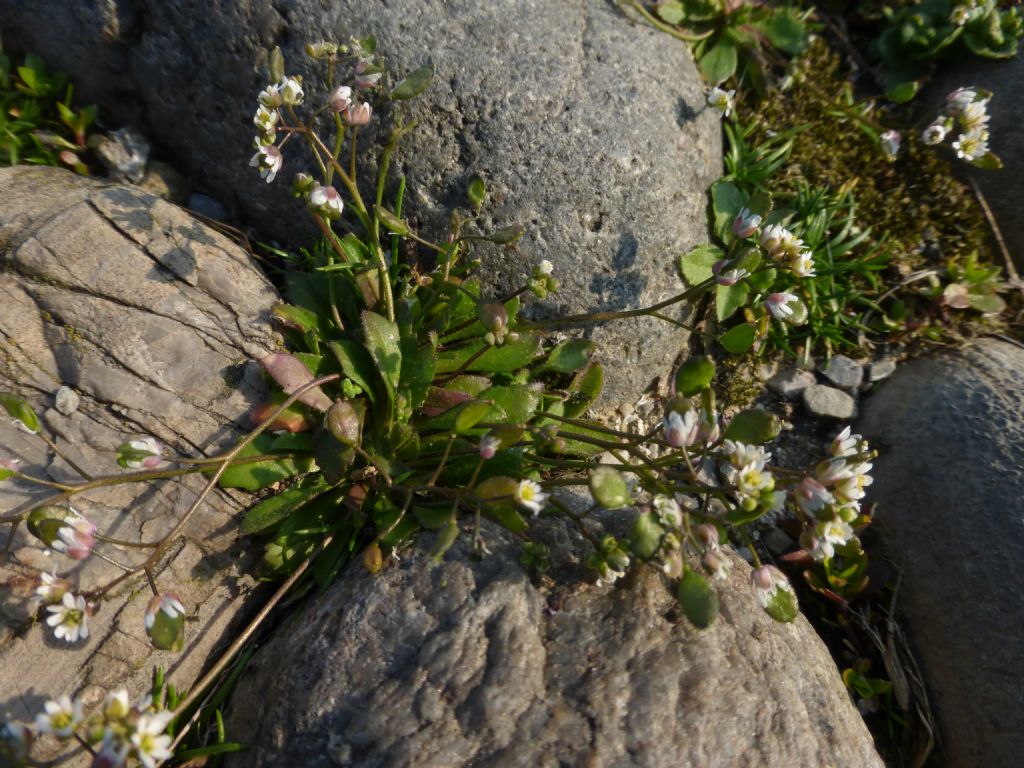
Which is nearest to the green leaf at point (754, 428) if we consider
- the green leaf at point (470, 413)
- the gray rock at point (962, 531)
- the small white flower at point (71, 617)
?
the green leaf at point (470, 413)

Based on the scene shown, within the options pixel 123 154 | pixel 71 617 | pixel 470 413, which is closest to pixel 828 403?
pixel 470 413

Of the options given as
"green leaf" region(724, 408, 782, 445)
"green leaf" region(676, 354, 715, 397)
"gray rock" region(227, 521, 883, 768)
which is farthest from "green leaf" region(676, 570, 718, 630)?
"green leaf" region(676, 354, 715, 397)

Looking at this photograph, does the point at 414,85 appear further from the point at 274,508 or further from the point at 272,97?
the point at 274,508

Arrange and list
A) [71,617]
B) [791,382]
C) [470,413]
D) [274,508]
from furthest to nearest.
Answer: [791,382], [274,508], [470,413], [71,617]

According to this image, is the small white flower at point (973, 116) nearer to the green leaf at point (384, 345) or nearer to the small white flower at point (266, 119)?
the green leaf at point (384, 345)

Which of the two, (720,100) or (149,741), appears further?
(720,100)

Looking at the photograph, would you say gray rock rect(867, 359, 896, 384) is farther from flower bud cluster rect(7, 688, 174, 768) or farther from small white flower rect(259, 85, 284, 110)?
flower bud cluster rect(7, 688, 174, 768)

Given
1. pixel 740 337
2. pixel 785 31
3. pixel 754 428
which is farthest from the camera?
pixel 785 31

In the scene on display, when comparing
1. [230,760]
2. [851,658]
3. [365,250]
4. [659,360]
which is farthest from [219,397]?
[851,658]
